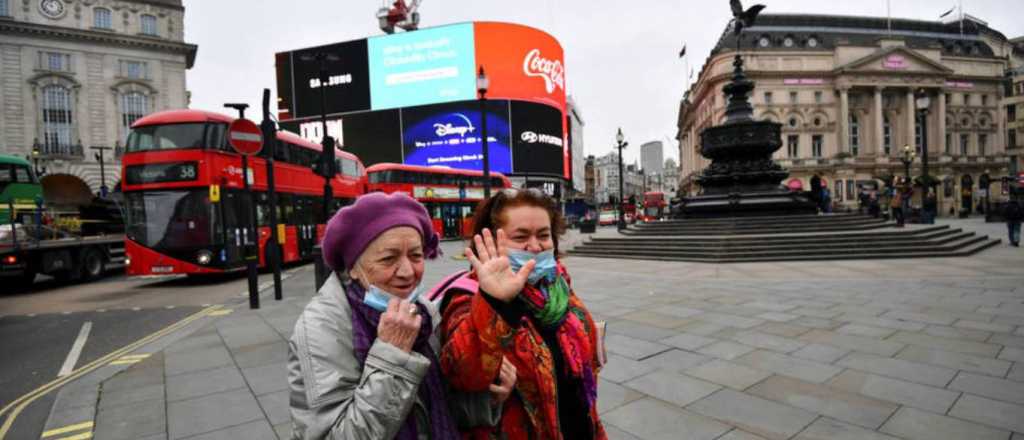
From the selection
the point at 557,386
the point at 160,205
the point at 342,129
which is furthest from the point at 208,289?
the point at 342,129

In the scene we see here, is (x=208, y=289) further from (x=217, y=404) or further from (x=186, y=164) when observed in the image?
(x=217, y=404)

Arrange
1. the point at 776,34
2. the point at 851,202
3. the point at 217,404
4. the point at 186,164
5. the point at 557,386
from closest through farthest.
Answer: the point at 557,386, the point at 217,404, the point at 186,164, the point at 851,202, the point at 776,34

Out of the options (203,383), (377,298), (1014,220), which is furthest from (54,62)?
(1014,220)

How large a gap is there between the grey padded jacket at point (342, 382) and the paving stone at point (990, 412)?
3.74 meters

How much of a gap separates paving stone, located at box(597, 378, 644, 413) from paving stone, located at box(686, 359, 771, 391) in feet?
2.20

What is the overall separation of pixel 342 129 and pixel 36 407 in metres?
43.4

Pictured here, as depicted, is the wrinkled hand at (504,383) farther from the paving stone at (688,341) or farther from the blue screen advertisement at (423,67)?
the blue screen advertisement at (423,67)

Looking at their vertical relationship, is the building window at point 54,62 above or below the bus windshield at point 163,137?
above

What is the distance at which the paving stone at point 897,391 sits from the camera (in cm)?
327

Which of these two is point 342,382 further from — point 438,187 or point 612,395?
point 438,187

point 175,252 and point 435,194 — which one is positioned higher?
point 435,194

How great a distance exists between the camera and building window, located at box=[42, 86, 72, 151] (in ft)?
124

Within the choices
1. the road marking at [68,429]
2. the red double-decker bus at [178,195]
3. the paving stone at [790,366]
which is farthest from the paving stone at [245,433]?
the red double-decker bus at [178,195]

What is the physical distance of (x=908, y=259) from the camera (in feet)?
35.9
